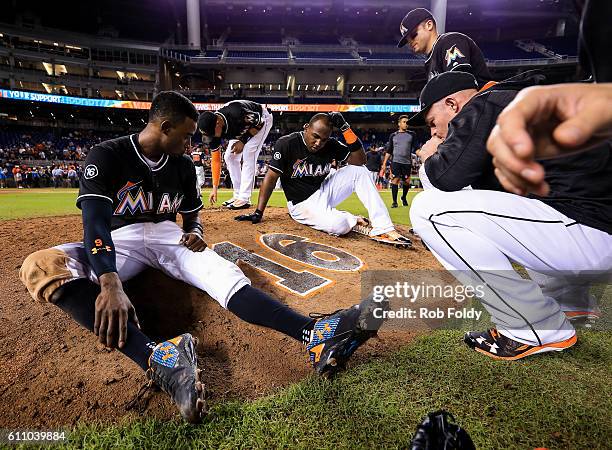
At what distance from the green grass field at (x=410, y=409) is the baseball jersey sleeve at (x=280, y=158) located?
340 centimetres

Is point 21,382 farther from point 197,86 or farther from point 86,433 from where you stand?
point 197,86

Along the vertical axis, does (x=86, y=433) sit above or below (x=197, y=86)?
below

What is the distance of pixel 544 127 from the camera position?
26.5 inches

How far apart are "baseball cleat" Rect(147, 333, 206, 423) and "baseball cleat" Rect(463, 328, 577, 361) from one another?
1.51 metres

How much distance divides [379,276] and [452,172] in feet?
5.22

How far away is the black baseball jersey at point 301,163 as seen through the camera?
466 centimetres

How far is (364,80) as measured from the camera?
33031 millimetres

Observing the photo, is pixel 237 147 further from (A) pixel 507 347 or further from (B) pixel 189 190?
(A) pixel 507 347

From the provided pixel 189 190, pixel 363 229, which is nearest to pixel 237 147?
pixel 363 229

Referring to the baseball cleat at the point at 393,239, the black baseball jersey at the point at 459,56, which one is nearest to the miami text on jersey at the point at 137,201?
the baseball cleat at the point at 393,239

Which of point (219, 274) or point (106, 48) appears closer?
point (219, 274)

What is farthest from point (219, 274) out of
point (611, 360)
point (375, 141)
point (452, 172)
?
point (375, 141)

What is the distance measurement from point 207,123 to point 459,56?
10.7 ft

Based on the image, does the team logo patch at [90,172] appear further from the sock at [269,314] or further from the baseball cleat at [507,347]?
the baseball cleat at [507,347]
